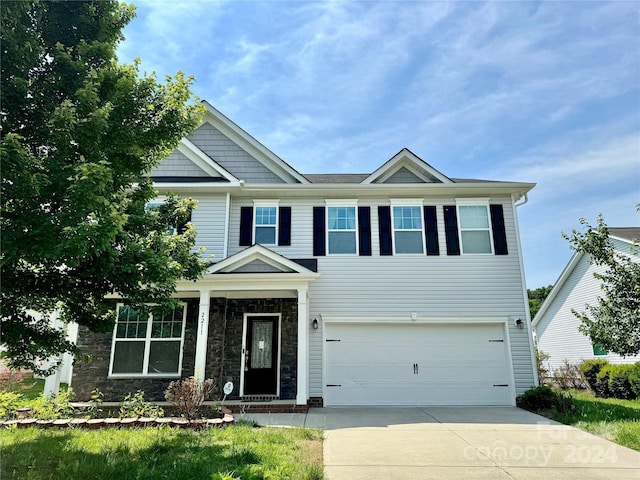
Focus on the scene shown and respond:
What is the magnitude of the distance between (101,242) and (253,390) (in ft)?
25.0

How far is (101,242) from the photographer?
15.9ft

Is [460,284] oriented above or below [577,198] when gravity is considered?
below

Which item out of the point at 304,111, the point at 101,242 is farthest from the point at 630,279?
the point at 101,242

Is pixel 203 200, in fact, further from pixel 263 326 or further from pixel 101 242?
pixel 101 242

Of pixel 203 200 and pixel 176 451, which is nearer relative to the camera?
pixel 176 451

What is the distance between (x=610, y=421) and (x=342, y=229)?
25.6 feet

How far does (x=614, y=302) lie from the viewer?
9.25 m

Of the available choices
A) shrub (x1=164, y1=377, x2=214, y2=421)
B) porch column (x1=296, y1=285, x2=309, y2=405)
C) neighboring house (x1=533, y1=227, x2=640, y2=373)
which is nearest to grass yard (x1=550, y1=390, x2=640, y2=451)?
porch column (x1=296, y1=285, x2=309, y2=405)

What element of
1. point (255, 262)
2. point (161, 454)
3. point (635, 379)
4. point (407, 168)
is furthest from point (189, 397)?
point (635, 379)

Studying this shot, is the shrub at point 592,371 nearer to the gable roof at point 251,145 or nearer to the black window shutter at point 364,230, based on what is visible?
the black window shutter at point 364,230

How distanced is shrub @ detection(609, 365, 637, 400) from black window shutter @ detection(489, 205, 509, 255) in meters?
5.56

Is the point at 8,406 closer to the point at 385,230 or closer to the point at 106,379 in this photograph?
the point at 106,379

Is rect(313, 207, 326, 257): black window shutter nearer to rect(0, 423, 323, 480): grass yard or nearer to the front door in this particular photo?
the front door

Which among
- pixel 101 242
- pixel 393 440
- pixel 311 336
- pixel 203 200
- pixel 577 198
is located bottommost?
pixel 393 440
